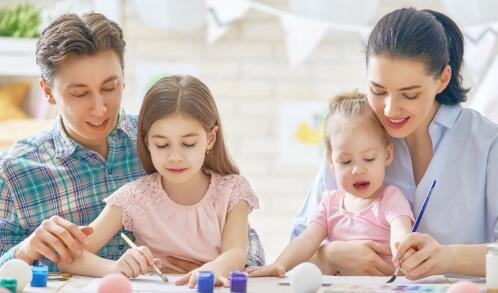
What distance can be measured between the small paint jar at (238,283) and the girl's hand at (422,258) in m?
0.38

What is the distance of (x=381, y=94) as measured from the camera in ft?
7.88

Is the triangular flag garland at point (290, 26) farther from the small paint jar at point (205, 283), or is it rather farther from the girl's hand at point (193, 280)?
the small paint jar at point (205, 283)

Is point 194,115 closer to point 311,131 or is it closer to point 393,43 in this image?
point 393,43

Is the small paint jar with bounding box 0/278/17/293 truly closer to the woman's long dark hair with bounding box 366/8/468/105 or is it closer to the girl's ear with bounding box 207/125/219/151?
the girl's ear with bounding box 207/125/219/151

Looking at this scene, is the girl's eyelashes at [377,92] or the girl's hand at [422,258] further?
the girl's eyelashes at [377,92]

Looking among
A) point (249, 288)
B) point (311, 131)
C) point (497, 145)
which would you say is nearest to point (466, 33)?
point (311, 131)

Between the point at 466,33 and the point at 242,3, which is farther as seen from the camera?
the point at 242,3

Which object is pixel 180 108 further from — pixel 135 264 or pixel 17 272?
pixel 17 272

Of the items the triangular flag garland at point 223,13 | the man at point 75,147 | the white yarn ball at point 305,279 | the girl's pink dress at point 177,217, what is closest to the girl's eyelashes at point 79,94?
the man at point 75,147

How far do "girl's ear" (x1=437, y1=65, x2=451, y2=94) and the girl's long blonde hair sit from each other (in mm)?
570

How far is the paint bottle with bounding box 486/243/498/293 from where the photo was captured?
1941mm

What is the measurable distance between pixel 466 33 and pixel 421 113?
7.69 feet

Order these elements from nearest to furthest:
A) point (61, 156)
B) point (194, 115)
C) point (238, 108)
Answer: point (194, 115) → point (61, 156) → point (238, 108)

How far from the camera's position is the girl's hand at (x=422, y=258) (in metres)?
2.12
